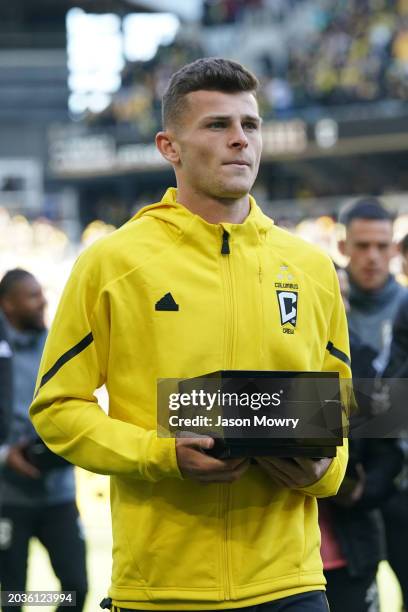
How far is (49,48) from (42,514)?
117 ft

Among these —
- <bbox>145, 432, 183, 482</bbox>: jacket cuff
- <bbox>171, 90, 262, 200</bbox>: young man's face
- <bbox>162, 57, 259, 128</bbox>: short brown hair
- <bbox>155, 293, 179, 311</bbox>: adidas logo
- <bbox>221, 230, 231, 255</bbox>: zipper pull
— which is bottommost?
<bbox>145, 432, 183, 482</bbox>: jacket cuff

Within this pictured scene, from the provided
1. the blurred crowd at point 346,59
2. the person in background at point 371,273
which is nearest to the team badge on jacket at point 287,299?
the person in background at point 371,273

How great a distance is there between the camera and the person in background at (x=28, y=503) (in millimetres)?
5891

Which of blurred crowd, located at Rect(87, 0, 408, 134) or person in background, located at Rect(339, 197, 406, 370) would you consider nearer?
person in background, located at Rect(339, 197, 406, 370)

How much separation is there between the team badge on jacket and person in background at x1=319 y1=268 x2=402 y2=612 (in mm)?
1311

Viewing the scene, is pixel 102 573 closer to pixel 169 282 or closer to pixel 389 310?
pixel 389 310

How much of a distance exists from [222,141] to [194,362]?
1.90ft

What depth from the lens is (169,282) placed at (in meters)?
3.10

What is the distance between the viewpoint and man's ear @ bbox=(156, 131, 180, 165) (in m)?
3.30

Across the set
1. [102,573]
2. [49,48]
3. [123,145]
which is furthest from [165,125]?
[49,48]

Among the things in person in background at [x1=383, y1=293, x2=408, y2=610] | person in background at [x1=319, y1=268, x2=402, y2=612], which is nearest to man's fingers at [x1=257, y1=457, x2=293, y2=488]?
person in background at [x1=319, y1=268, x2=402, y2=612]

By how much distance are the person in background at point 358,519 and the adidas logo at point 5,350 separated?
166 centimetres

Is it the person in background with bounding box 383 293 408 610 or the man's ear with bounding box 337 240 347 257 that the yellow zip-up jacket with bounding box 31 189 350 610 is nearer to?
the person in background with bounding box 383 293 408 610

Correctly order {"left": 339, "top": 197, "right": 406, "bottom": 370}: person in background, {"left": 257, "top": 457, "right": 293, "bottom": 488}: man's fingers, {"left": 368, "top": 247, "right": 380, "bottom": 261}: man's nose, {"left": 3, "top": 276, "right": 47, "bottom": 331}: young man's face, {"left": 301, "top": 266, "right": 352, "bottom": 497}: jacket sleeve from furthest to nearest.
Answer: {"left": 3, "top": 276, "right": 47, "bottom": 331}: young man's face
{"left": 368, "top": 247, "right": 380, "bottom": 261}: man's nose
{"left": 339, "top": 197, "right": 406, "bottom": 370}: person in background
{"left": 301, "top": 266, "right": 352, "bottom": 497}: jacket sleeve
{"left": 257, "top": 457, "right": 293, "bottom": 488}: man's fingers
